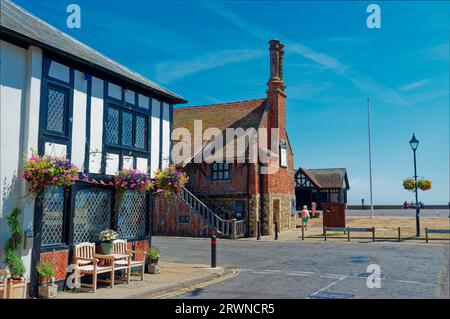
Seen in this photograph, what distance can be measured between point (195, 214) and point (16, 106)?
17.3 metres

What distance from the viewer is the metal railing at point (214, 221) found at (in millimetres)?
24797

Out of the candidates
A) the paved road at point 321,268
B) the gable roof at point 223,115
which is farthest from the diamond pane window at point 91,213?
the gable roof at point 223,115

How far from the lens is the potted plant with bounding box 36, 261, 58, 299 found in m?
8.83

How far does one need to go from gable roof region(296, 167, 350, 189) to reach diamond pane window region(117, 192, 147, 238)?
136 ft

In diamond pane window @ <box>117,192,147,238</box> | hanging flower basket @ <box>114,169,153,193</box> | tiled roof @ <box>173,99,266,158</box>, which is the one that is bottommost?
diamond pane window @ <box>117,192,147,238</box>

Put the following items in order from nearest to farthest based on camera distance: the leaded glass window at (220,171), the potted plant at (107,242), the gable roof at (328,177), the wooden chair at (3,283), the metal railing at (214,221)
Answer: the wooden chair at (3,283) → the potted plant at (107,242) → the metal railing at (214,221) → the leaded glass window at (220,171) → the gable roof at (328,177)

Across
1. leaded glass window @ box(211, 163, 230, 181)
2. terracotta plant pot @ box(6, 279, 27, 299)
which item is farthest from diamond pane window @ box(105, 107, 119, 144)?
leaded glass window @ box(211, 163, 230, 181)

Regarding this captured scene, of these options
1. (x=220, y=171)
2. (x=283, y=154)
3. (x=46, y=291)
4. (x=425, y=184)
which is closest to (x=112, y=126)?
(x=46, y=291)

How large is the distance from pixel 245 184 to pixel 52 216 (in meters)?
17.6

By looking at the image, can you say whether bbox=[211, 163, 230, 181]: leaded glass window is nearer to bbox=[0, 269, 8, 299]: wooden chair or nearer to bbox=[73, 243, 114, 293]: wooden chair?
bbox=[73, 243, 114, 293]: wooden chair

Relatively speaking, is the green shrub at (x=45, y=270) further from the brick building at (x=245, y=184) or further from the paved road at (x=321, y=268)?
the brick building at (x=245, y=184)

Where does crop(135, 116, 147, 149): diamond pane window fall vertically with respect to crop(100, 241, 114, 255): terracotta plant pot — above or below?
above

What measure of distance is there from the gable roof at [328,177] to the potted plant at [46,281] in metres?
45.7

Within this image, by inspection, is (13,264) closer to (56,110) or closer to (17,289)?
(17,289)
